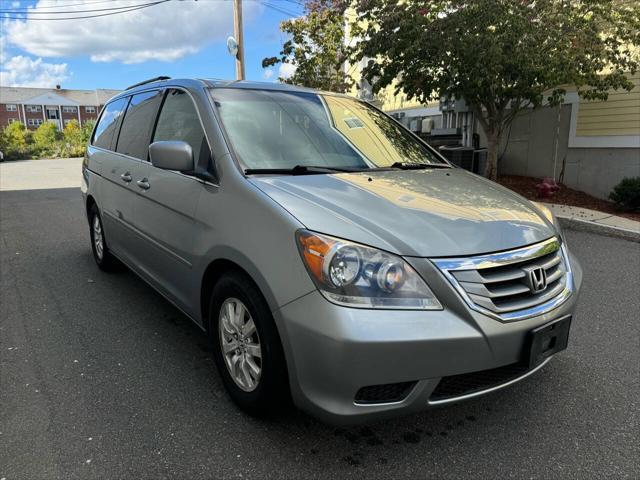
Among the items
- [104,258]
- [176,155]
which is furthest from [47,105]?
[176,155]

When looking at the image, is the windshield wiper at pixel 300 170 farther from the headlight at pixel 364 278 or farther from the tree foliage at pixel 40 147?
the tree foliage at pixel 40 147

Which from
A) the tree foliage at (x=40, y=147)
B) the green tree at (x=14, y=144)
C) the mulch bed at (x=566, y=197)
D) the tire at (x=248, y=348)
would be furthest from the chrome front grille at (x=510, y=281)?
the green tree at (x=14, y=144)

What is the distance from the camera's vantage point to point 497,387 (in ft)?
7.19

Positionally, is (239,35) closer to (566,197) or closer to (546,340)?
(566,197)

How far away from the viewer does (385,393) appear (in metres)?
2.04

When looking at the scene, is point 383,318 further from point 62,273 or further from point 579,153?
point 579,153

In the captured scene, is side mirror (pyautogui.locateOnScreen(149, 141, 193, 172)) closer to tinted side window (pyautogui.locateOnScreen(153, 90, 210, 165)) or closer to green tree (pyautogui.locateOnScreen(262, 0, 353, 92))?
tinted side window (pyautogui.locateOnScreen(153, 90, 210, 165))

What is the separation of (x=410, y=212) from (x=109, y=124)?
3750 mm

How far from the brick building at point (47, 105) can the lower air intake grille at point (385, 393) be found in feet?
274

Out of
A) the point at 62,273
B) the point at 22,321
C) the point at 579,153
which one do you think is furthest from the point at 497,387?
the point at 579,153

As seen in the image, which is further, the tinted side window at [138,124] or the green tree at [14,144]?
the green tree at [14,144]

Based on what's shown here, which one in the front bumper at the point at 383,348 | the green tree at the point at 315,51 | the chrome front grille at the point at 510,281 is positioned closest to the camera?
the front bumper at the point at 383,348

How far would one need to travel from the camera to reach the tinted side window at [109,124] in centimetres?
464

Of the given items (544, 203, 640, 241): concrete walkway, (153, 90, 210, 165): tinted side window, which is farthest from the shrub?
(153, 90, 210, 165): tinted side window
